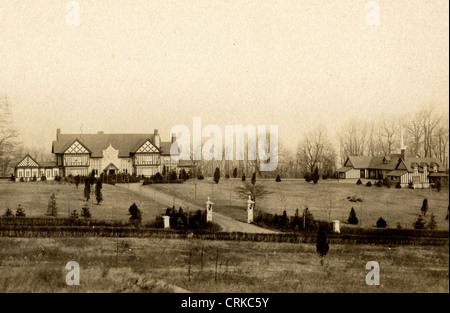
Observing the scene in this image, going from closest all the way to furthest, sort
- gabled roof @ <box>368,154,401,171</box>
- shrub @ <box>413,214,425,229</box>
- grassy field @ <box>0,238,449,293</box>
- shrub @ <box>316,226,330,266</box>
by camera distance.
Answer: grassy field @ <box>0,238,449,293</box> → shrub @ <box>316,226,330,266</box> → shrub @ <box>413,214,425,229</box> → gabled roof @ <box>368,154,401,171</box>

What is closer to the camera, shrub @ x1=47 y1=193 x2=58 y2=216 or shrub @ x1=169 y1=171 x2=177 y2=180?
shrub @ x1=47 y1=193 x2=58 y2=216

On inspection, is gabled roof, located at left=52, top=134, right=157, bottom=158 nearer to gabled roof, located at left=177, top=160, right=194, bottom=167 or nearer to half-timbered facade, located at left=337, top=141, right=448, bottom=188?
gabled roof, located at left=177, top=160, right=194, bottom=167

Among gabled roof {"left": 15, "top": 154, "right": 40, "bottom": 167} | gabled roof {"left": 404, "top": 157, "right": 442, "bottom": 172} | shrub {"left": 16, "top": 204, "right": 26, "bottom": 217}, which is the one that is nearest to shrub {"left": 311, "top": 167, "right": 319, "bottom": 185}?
gabled roof {"left": 404, "top": 157, "right": 442, "bottom": 172}

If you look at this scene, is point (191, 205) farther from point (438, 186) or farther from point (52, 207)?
point (438, 186)

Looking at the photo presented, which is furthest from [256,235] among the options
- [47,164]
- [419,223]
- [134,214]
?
[47,164]

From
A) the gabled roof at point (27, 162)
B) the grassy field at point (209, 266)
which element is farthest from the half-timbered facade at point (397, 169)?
the gabled roof at point (27, 162)

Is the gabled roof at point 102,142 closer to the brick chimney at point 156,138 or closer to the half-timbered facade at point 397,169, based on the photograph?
the brick chimney at point 156,138

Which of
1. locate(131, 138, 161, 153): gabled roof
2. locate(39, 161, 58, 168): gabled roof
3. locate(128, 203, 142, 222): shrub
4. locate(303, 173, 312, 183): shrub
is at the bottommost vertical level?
locate(128, 203, 142, 222): shrub
